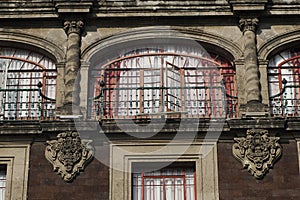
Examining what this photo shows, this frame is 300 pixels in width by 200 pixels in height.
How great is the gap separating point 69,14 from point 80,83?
7.11ft

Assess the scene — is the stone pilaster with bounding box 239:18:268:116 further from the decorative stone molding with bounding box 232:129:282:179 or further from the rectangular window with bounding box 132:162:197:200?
the rectangular window with bounding box 132:162:197:200

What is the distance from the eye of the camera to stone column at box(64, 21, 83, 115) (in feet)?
63.8

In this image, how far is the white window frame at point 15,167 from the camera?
18.3 m

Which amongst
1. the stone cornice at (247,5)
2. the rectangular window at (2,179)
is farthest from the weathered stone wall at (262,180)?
the rectangular window at (2,179)

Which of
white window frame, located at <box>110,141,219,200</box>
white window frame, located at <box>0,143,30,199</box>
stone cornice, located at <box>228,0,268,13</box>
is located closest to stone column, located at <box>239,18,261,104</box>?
stone cornice, located at <box>228,0,268,13</box>

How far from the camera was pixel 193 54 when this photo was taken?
69.9 ft

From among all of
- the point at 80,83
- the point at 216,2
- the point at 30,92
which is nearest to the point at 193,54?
the point at 216,2

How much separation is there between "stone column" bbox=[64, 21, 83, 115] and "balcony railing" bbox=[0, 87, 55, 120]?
56 centimetres

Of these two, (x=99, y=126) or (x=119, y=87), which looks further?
(x=119, y=87)

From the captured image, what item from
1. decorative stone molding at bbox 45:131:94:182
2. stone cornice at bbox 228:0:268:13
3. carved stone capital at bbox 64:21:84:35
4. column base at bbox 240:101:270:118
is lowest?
decorative stone molding at bbox 45:131:94:182

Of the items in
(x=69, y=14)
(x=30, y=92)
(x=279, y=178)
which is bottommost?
(x=279, y=178)

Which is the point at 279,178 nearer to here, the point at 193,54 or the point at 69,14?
the point at 193,54

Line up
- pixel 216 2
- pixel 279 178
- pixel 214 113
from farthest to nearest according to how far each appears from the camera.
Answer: pixel 216 2 → pixel 214 113 → pixel 279 178

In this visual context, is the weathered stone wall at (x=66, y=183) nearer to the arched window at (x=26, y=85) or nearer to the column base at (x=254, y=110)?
the arched window at (x=26, y=85)
